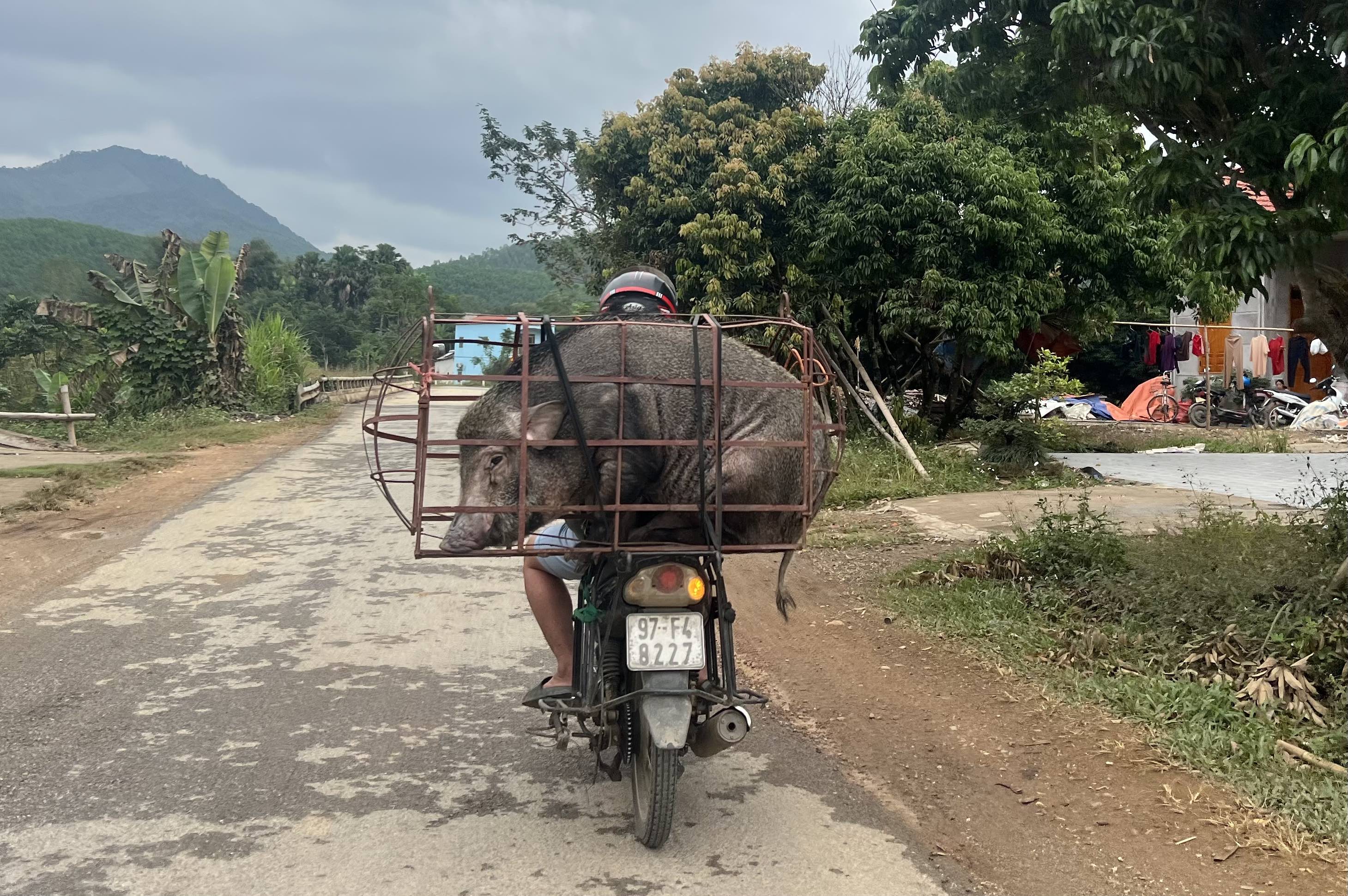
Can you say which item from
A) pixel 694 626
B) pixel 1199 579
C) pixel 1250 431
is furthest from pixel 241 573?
pixel 1250 431

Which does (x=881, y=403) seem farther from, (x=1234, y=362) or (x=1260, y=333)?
(x=1260, y=333)

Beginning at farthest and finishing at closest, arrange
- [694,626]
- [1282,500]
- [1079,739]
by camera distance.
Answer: [1282,500]
[1079,739]
[694,626]

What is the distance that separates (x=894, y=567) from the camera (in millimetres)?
7152

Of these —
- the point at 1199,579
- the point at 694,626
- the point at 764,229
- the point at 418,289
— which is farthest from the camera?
the point at 418,289

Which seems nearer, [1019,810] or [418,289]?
[1019,810]

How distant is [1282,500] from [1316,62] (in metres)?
5.49

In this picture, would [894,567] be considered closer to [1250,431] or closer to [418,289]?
[1250,431]

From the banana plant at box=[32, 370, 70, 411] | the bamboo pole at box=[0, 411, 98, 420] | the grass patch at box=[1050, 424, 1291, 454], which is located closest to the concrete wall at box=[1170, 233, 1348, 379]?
the grass patch at box=[1050, 424, 1291, 454]

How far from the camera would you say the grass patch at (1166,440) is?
1409 centimetres

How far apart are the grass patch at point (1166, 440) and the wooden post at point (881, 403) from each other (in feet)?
7.01

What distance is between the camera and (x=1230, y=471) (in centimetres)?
1160

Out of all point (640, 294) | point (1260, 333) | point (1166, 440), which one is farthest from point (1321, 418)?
point (640, 294)

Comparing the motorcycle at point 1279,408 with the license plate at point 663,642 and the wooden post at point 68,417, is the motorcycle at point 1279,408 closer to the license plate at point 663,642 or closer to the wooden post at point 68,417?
the license plate at point 663,642

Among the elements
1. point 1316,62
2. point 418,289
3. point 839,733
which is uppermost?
point 418,289
